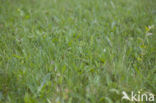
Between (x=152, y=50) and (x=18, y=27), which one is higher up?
(x=18, y=27)

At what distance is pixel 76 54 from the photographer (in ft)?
6.47

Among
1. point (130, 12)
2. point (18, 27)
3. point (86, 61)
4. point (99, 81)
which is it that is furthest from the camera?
point (130, 12)

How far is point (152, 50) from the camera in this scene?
1.95 m

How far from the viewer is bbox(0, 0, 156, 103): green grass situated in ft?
4.97

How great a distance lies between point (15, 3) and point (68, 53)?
227cm

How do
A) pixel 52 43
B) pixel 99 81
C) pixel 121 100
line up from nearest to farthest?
pixel 121 100 < pixel 99 81 < pixel 52 43

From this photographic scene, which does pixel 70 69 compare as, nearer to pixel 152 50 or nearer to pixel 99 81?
pixel 99 81

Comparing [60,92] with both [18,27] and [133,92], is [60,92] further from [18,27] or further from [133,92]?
[18,27]

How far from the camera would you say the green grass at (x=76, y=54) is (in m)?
1.52

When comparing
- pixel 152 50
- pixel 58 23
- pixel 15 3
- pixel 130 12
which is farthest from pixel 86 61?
pixel 15 3

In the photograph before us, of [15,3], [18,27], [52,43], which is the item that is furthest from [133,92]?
[15,3]

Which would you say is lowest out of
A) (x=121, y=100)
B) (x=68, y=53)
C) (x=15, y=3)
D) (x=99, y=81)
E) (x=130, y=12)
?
(x=121, y=100)

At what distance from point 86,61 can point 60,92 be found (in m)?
0.52

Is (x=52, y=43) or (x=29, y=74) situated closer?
(x=29, y=74)
